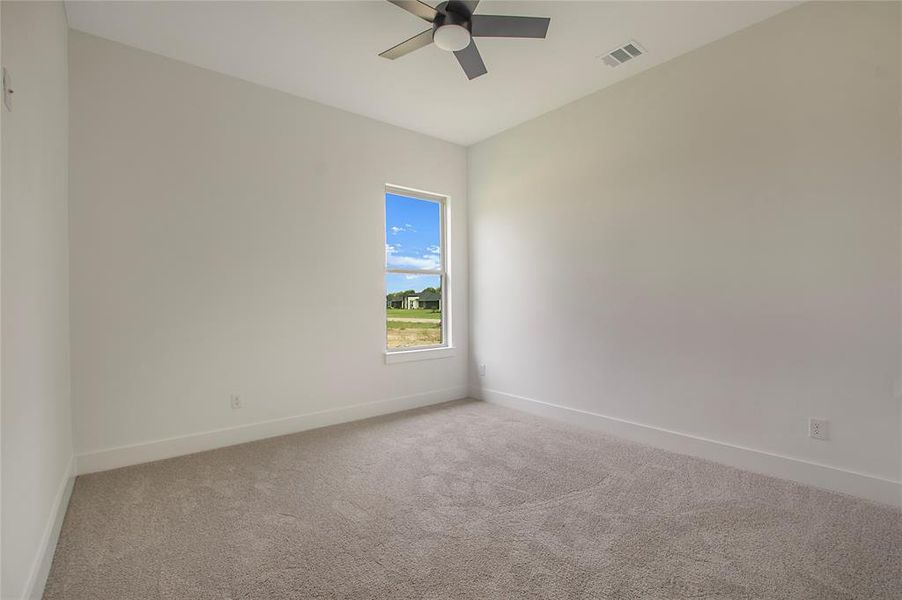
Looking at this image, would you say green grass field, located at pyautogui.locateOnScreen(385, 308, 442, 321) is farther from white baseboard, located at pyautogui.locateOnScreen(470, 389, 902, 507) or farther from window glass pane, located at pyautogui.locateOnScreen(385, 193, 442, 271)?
white baseboard, located at pyautogui.locateOnScreen(470, 389, 902, 507)

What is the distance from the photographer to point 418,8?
2236 mm

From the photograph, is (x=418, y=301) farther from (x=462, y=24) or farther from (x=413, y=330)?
(x=462, y=24)

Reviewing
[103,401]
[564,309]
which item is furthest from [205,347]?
[564,309]

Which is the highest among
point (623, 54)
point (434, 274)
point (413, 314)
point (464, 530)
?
point (623, 54)

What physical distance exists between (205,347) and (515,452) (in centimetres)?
241

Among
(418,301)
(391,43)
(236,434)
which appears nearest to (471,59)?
(391,43)

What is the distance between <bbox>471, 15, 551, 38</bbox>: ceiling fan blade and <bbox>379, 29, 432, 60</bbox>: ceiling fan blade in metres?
0.27

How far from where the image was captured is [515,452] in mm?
3062

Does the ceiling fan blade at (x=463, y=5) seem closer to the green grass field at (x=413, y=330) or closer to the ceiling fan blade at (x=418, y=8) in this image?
the ceiling fan blade at (x=418, y=8)

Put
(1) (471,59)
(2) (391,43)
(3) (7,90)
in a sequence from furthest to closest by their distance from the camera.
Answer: (2) (391,43), (1) (471,59), (3) (7,90)

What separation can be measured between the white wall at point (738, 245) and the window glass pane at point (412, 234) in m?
1.12

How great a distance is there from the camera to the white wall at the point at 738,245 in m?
2.31

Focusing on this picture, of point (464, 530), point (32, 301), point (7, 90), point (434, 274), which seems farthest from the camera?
point (434, 274)

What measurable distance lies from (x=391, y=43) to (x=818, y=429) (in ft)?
11.9
